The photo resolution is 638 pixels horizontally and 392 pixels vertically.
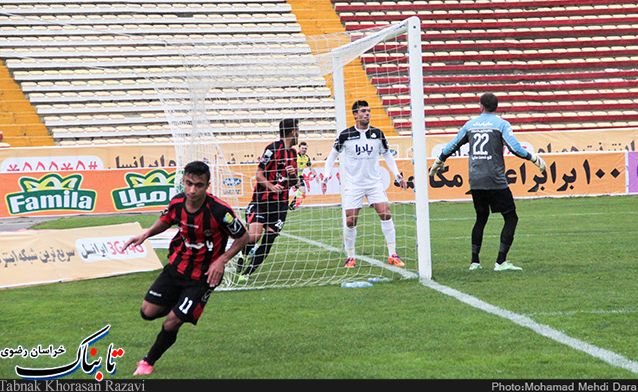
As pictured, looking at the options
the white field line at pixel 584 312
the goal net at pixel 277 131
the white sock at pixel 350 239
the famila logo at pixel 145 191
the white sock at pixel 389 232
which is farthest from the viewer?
the famila logo at pixel 145 191

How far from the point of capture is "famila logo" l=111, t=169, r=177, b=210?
24719 mm

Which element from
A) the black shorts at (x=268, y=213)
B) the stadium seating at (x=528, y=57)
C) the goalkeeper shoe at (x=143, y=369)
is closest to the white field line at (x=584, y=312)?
the goalkeeper shoe at (x=143, y=369)

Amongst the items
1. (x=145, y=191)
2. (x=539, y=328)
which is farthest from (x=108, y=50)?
(x=539, y=328)

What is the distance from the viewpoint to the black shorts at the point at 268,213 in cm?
1141

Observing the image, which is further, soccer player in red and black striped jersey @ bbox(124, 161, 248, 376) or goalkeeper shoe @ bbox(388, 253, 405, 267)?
goalkeeper shoe @ bbox(388, 253, 405, 267)

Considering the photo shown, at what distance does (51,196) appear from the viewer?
24.3 meters

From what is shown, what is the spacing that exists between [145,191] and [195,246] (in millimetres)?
18674

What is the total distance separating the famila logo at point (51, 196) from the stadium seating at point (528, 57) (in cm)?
1337

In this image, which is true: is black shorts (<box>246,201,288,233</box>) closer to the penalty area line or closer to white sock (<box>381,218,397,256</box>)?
white sock (<box>381,218,397,256</box>)

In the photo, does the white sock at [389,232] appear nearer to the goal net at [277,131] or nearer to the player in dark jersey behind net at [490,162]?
the goal net at [277,131]

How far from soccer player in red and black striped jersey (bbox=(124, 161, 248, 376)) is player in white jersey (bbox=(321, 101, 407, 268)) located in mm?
4852

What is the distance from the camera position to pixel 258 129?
57.0 ft

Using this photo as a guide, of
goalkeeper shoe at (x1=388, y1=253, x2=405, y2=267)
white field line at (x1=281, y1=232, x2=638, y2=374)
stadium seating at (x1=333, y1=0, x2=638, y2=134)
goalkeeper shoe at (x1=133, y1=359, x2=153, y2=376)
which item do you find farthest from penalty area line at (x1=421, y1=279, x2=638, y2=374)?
stadium seating at (x1=333, y1=0, x2=638, y2=134)
